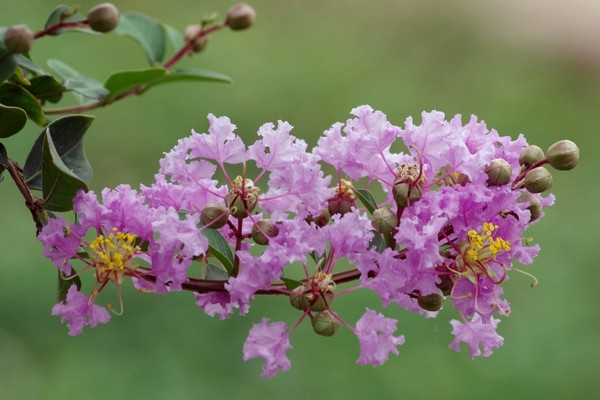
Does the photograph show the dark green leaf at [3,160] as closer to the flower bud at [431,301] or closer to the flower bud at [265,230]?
the flower bud at [265,230]

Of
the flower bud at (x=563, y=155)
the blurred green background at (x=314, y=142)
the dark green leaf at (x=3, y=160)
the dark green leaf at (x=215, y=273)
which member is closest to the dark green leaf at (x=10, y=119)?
the dark green leaf at (x=3, y=160)

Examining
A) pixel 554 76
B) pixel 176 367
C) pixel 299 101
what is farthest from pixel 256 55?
pixel 176 367

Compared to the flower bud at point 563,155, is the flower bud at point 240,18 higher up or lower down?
lower down

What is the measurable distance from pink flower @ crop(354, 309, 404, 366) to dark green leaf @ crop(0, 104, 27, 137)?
463 mm

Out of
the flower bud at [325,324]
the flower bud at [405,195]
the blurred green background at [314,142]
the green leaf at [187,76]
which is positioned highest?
the flower bud at [405,195]

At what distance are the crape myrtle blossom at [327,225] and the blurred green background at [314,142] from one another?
111 cm

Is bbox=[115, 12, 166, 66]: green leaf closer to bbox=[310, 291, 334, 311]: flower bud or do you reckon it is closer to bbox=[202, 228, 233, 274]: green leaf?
bbox=[202, 228, 233, 274]: green leaf

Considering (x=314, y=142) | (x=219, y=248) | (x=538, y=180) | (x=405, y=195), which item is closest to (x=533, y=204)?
(x=538, y=180)

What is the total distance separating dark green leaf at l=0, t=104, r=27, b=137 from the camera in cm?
103

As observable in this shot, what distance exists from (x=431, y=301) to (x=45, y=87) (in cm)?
61

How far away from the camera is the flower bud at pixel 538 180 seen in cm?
102

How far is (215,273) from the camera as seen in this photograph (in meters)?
1.10

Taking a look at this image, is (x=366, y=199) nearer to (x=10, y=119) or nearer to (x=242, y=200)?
(x=242, y=200)

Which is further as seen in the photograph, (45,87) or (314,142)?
(314,142)
